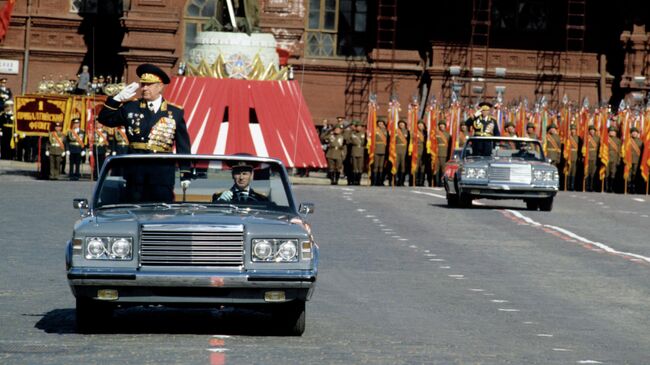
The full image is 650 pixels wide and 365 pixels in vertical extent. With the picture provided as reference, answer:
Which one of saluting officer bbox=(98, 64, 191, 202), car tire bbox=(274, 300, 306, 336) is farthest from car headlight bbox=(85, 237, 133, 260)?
saluting officer bbox=(98, 64, 191, 202)

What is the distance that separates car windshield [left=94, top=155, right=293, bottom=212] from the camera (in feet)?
42.9

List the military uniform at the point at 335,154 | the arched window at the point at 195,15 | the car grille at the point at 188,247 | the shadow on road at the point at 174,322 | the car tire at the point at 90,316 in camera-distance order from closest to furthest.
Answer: the car grille at the point at 188,247
the car tire at the point at 90,316
the shadow on road at the point at 174,322
the military uniform at the point at 335,154
the arched window at the point at 195,15

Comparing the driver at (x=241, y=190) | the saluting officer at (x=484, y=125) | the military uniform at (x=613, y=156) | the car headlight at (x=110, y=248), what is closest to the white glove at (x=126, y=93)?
the driver at (x=241, y=190)

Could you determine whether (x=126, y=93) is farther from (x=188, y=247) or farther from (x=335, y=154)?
(x=335, y=154)

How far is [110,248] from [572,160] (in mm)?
32198

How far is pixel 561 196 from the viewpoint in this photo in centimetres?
3794

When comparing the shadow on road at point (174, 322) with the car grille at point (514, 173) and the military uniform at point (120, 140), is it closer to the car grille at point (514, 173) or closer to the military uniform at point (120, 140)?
the car grille at point (514, 173)

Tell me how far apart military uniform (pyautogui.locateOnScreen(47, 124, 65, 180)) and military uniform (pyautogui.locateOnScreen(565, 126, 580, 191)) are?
40.8 ft

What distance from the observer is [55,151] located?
40.8 metres

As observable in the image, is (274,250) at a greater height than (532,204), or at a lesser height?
greater

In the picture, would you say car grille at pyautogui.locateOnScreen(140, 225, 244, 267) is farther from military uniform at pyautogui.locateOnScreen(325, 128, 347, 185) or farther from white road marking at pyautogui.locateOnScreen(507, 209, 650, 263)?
military uniform at pyautogui.locateOnScreen(325, 128, 347, 185)

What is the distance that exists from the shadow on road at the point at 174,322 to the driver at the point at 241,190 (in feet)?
3.09

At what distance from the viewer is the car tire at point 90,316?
482 inches

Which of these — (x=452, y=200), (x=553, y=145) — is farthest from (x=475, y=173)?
(x=553, y=145)
